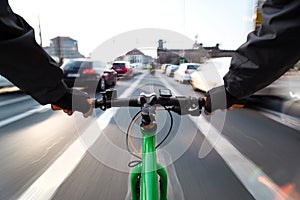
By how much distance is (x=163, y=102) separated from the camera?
1.32 metres

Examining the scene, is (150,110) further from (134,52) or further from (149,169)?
(134,52)

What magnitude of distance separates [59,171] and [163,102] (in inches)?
85.2

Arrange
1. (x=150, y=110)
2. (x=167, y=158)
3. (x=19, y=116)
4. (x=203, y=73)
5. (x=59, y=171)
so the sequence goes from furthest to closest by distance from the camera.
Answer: (x=203, y=73), (x=19, y=116), (x=167, y=158), (x=59, y=171), (x=150, y=110)

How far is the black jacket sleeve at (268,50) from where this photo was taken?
0.85m

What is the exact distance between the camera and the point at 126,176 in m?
2.81

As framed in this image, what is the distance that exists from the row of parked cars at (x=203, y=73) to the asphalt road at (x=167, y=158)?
5.77ft

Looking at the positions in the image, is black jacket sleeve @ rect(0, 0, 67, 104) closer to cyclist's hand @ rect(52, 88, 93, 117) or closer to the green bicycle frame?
cyclist's hand @ rect(52, 88, 93, 117)

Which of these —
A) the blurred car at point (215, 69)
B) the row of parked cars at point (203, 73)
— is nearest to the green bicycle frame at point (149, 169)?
the row of parked cars at point (203, 73)

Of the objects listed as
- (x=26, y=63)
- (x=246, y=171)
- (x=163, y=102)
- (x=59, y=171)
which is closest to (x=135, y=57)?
(x=163, y=102)

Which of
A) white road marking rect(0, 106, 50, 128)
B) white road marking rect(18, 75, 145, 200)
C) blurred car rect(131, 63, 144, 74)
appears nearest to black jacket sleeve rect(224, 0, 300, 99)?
blurred car rect(131, 63, 144, 74)

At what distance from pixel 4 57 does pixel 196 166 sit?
8.85 feet

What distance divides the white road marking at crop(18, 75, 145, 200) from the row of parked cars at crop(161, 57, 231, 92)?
2.51 metres

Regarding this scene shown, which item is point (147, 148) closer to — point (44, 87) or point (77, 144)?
point (44, 87)

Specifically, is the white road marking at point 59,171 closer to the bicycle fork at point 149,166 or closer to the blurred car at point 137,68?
the blurred car at point 137,68
